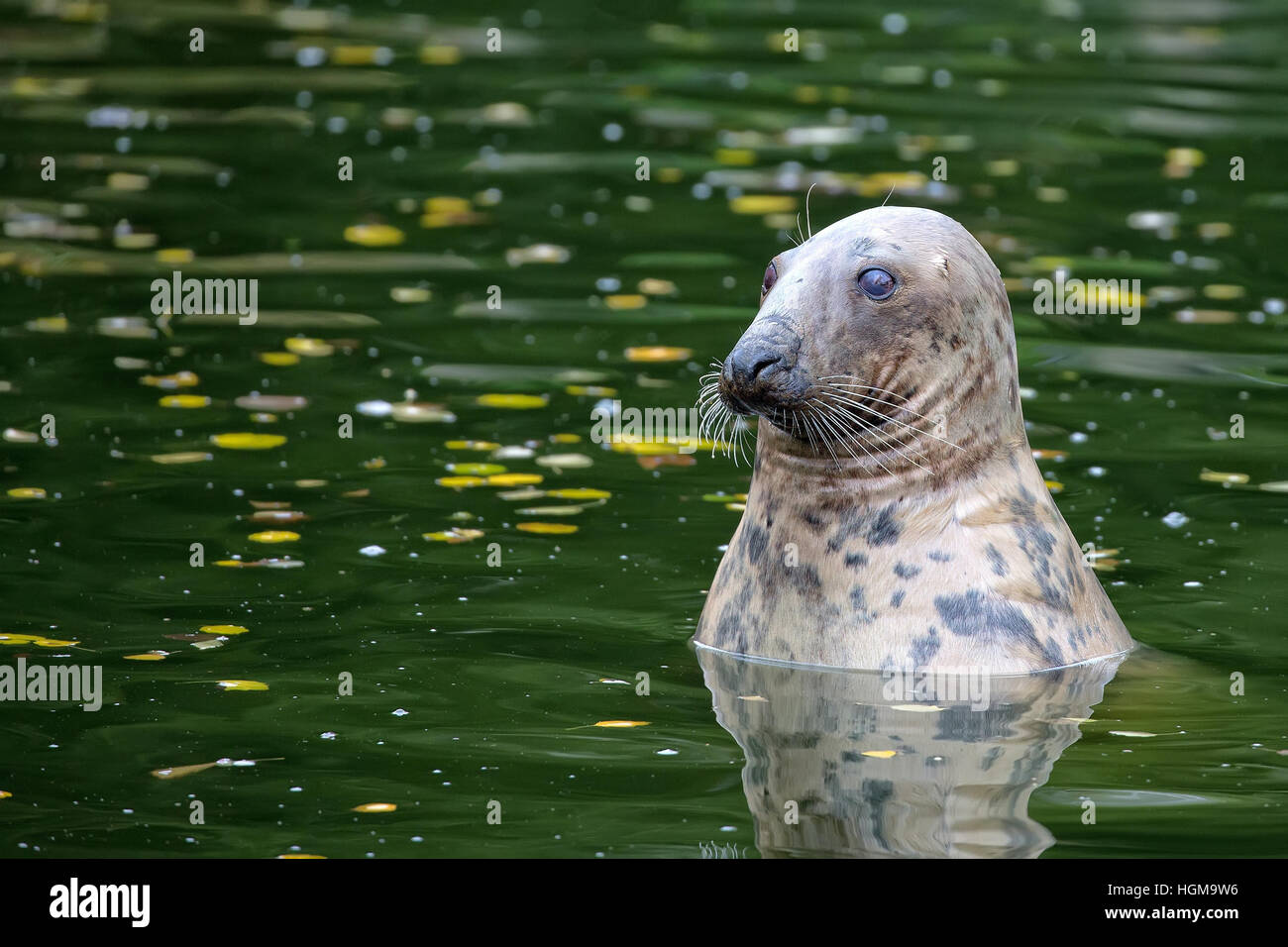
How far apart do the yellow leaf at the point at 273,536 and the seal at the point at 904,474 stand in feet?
9.42

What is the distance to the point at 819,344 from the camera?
8.27m

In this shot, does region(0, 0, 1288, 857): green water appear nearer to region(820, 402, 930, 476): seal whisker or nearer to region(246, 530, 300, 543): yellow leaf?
region(246, 530, 300, 543): yellow leaf

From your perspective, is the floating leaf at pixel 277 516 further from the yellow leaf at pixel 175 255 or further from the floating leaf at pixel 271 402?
the yellow leaf at pixel 175 255

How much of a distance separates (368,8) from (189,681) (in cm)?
1776

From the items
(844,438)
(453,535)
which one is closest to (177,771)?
(844,438)

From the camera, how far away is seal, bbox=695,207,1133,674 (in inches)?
328

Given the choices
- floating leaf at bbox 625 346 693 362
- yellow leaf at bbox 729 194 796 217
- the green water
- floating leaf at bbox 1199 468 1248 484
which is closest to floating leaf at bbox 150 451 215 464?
the green water

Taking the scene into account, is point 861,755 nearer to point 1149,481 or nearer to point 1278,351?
point 1149,481

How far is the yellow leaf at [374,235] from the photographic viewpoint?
16.3 meters

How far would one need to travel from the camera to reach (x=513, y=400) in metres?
13.1

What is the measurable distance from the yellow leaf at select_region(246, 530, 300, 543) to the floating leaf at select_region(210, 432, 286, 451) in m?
1.31

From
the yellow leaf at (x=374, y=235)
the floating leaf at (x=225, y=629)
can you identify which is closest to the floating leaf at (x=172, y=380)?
the yellow leaf at (x=374, y=235)

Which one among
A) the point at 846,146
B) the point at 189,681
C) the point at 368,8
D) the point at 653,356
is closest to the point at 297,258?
the point at 653,356

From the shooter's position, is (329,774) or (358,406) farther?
(358,406)
